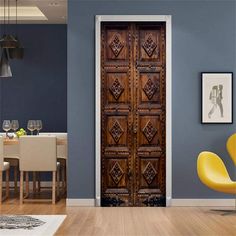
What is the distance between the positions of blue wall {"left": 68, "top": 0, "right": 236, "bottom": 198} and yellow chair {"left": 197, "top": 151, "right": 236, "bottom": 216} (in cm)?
35

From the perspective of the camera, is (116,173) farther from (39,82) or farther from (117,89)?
(39,82)

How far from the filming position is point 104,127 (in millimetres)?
8391

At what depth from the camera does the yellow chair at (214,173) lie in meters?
7.69

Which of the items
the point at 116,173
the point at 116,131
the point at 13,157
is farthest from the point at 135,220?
the point at 13,157

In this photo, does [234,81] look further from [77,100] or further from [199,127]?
[77,100]

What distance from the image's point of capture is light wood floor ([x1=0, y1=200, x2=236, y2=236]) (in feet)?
21.2

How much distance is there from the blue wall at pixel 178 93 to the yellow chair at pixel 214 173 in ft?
1.14

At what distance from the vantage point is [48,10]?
9625 millimetres

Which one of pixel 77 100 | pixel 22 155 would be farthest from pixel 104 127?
pixel 22 155

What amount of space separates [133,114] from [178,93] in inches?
25.0

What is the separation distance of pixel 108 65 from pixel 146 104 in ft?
2.29

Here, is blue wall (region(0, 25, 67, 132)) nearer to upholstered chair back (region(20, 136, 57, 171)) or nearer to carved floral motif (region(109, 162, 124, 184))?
upholstered chair back (region(20, 136, 57, 171))

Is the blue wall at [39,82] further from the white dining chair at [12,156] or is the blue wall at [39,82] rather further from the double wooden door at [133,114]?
the double wooden door at [133,114]

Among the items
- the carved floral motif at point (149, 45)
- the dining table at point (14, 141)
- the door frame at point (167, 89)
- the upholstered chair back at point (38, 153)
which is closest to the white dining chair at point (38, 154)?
the upholstered chair back at point (38, 153)
